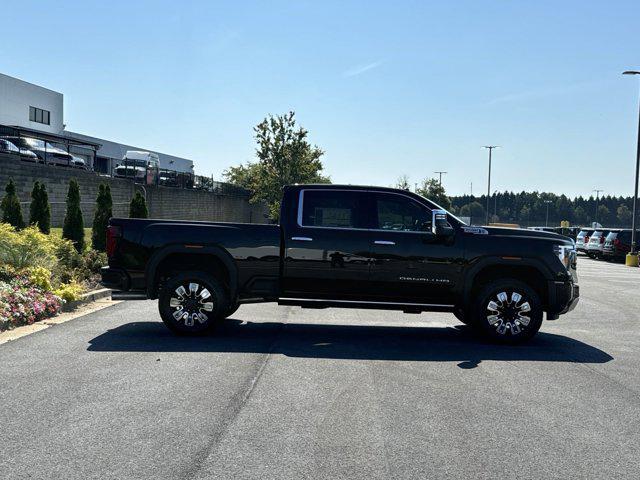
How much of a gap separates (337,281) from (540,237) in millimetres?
3004

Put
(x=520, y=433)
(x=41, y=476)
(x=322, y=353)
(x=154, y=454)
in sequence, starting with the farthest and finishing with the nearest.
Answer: (x=322, y=353) < (x=520, y=433) < (x=154, y=454) < (x=41, y=476)

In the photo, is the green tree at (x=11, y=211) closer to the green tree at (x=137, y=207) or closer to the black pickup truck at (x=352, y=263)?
the green tree at (x=137, y=207)

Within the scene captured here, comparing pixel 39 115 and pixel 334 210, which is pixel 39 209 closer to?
pixel 334 210

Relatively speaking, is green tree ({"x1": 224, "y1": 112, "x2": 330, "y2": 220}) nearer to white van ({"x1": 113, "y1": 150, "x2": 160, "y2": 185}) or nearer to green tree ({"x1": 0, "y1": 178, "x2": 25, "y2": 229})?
white van ({"x1": 113, "y1": 150, "x2": 160, "y2": 185})

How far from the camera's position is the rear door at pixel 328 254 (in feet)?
30.6

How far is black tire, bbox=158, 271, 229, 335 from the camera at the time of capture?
9328mm

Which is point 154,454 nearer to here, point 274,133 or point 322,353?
point 322,353

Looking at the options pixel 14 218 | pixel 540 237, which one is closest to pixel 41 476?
pixel 540 237

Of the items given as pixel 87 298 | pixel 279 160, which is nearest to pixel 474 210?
pixel 279 160

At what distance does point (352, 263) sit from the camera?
933 centimetres

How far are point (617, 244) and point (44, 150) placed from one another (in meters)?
29.5

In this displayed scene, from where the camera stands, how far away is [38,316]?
412 inches

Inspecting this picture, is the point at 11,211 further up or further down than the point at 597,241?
further up

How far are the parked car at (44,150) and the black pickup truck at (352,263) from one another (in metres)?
21.1
